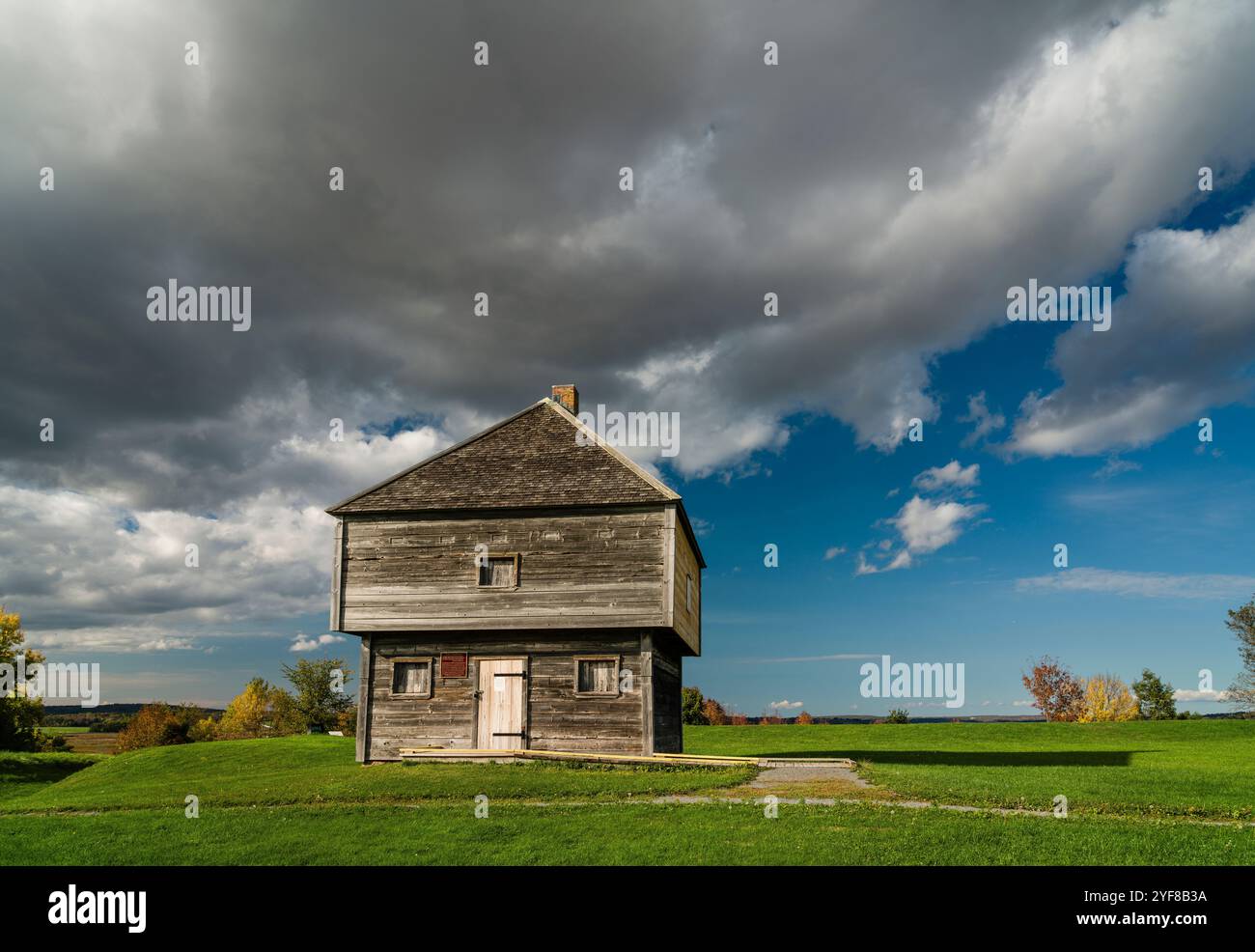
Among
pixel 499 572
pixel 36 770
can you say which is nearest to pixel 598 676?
pixel 499 572

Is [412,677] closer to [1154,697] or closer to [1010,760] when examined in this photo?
[1010,760]

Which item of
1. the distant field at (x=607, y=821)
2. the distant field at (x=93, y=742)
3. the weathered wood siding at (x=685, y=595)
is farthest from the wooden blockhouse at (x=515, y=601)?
the distant field at (x=93, y=742)

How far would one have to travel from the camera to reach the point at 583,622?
81.1 ft

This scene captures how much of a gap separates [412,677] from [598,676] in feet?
18.9

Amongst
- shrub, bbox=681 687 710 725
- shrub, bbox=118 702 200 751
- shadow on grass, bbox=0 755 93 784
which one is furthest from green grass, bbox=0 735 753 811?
shrub, bbox=681 687 710 725

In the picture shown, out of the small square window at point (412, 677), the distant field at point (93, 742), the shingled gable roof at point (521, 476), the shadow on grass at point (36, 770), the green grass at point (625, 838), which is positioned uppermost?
the shingled gable roof at point (521, 476)

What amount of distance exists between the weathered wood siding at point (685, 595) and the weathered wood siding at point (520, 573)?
999mm

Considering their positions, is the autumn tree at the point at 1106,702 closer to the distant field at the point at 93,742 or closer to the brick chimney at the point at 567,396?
the brick chimney at the point at 567,396

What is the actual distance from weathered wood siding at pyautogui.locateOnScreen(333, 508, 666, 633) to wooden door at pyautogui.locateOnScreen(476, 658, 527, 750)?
4.74 ft

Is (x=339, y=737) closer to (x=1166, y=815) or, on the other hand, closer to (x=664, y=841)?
(x=664, y=841)

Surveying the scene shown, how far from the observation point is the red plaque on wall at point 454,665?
25.8 meters

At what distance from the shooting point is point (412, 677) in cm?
2627
